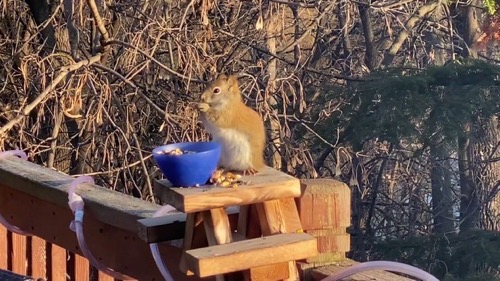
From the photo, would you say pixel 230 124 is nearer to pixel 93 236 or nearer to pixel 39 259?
pixel 93 236

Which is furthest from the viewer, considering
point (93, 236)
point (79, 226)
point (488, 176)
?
point (488, 176)

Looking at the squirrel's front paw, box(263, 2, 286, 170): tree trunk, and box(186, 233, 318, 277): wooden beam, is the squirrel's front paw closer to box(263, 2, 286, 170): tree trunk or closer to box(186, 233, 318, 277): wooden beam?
box(186, 233, 318, 277): wooden beam

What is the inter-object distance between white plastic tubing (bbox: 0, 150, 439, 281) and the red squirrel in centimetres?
23

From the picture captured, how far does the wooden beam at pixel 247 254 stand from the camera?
54.7 inches

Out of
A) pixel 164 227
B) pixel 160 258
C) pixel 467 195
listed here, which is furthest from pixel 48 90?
pixel 467 195

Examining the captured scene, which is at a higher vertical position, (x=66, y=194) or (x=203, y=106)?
(x=203, y=106)

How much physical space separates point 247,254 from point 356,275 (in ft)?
0.58

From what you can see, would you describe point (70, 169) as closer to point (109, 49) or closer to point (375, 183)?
point (109, 49)

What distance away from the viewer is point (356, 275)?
1413 millimetres

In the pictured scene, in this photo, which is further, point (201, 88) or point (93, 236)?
point (201, 88)

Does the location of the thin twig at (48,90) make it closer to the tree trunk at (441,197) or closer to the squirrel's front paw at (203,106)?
the squirrel's front paw at (203,106)

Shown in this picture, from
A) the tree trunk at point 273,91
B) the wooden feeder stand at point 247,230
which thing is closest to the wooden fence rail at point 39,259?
the wooden feeder stand at point 247,230

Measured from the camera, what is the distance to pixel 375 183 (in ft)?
23.3

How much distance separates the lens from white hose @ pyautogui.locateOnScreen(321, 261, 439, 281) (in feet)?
4.39
